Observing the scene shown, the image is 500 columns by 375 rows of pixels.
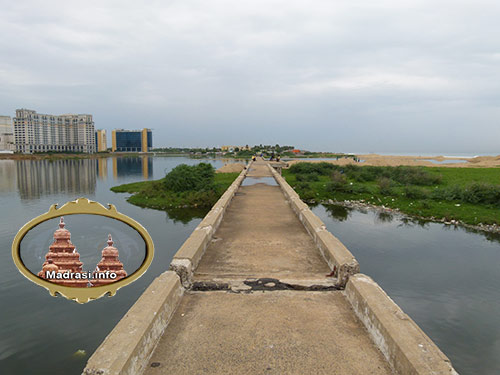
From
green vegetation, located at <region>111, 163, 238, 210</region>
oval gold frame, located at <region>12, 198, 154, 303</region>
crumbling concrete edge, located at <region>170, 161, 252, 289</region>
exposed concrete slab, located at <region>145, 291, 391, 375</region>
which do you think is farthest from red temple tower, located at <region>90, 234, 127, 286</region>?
green vegetation, located at <region>111, 163, 238, 210</region>

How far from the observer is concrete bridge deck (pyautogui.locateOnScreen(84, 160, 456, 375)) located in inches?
125

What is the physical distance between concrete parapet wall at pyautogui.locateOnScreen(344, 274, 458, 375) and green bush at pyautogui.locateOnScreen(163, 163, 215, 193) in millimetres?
26602

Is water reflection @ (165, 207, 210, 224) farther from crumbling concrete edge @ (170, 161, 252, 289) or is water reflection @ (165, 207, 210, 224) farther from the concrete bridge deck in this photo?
the concrete bridge deck

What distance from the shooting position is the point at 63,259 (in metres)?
3.30

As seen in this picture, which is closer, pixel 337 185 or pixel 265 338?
pixel 265 338

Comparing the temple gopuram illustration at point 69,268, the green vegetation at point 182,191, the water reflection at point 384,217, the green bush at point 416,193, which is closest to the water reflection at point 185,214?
Result: the green vegetation at point 182,191

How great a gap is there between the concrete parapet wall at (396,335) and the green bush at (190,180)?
26602 mm

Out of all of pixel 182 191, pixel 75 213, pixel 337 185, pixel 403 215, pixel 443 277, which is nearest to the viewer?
pixel 75 213

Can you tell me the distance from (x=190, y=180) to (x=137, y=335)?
28.5 meters

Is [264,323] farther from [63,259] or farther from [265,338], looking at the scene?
[63,259]

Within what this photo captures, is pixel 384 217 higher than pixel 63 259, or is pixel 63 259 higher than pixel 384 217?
pixel 63 259

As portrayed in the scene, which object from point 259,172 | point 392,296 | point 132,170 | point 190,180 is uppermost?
point 259,172

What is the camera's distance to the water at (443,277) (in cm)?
875

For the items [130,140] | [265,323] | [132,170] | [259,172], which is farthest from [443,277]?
[130,140]
